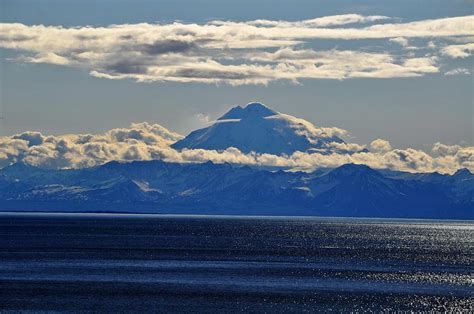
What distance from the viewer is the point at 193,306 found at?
120m

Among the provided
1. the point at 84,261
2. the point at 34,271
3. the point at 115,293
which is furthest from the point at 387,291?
the point at 84,261

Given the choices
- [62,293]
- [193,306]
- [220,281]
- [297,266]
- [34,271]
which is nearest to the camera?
[193,306]

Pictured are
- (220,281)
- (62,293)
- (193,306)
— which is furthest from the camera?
(220,281)

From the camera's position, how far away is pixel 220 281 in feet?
492

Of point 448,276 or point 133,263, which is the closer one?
point 448,276

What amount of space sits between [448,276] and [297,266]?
2913cm

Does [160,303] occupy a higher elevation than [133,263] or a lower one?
higher

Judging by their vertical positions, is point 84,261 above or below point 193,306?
below

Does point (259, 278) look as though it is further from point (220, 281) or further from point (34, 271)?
point (34, 271)

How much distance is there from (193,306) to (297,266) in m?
66.1

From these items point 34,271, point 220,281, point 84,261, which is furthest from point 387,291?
point 84,261

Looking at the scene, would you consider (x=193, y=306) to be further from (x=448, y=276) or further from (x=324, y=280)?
(x=448, y=276)

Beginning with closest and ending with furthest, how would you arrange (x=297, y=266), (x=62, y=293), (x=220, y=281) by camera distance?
(x=62, y=293) → (x=220, y=281) → (x=297, y=266)

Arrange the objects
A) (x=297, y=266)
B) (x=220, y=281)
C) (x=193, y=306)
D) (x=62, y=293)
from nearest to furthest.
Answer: (x=193, y=306), (x=62, y=293), (x=220, y=281), (x=297, y=266)
